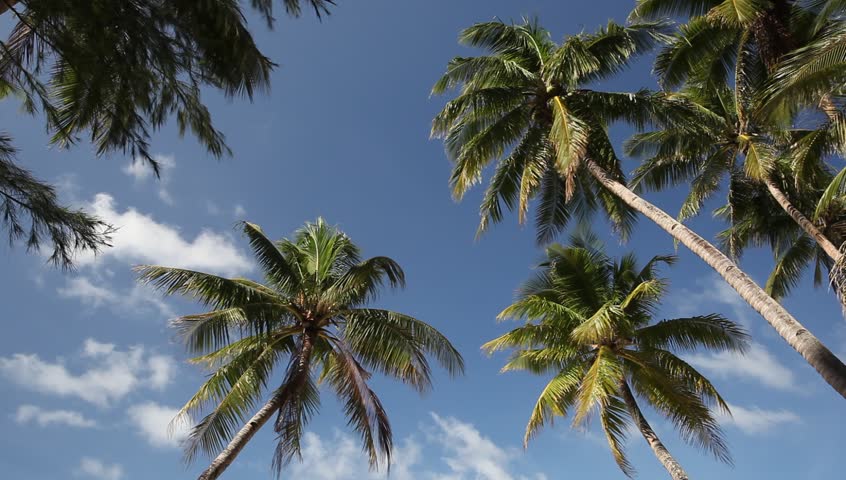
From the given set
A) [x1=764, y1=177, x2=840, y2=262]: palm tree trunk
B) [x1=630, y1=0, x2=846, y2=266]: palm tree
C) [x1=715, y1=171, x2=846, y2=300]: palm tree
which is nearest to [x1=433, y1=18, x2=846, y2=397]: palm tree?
[x1=630, y1=0, x2=846, y2=266]: palm tree

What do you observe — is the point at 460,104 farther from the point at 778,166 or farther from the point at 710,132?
the point at 778,166

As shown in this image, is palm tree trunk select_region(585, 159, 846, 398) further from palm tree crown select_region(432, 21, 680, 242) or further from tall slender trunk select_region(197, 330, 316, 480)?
tall slender trunk select_region(197, 330, 316, 480)

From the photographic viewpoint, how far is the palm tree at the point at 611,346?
12.5 metres

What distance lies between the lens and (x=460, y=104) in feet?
44.7

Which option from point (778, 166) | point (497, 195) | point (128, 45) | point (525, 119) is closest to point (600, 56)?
point (525, 119)

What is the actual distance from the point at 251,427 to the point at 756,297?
9470 mm

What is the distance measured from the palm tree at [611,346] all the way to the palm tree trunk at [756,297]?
2131 mm

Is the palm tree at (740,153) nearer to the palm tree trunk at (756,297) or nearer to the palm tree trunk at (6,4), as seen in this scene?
the palm tree trunk at (756,297)

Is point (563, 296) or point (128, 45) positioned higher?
point (563, 296)

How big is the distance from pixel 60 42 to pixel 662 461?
13.5 m

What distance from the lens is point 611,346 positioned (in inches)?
558

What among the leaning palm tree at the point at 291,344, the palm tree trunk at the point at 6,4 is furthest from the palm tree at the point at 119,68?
the leaning palm tree at the point at 291,344

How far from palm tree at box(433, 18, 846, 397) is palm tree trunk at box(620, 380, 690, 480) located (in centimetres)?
435

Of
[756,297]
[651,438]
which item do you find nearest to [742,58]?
[756,297]
